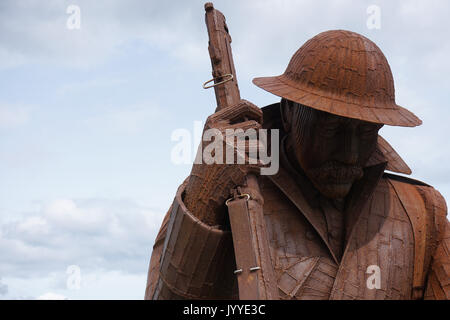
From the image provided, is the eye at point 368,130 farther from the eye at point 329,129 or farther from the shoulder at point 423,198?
the shoulder at point 423,198

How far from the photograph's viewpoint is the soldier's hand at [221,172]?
7.20 metres

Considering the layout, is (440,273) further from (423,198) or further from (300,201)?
(300,201)

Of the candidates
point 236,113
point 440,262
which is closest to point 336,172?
point 236,113

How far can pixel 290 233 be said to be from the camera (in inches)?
317

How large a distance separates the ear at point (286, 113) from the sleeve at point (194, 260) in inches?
44.4

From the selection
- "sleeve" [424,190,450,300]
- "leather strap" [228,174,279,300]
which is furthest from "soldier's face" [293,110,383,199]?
"sleeve" [424,190,450,300]

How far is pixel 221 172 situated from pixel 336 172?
120 cm

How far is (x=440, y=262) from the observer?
8305mm

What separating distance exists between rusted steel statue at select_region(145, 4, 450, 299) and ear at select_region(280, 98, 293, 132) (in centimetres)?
1

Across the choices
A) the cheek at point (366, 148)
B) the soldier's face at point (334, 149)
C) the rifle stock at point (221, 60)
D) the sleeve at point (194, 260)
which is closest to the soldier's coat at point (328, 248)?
the sleeve at point (194, 260)
